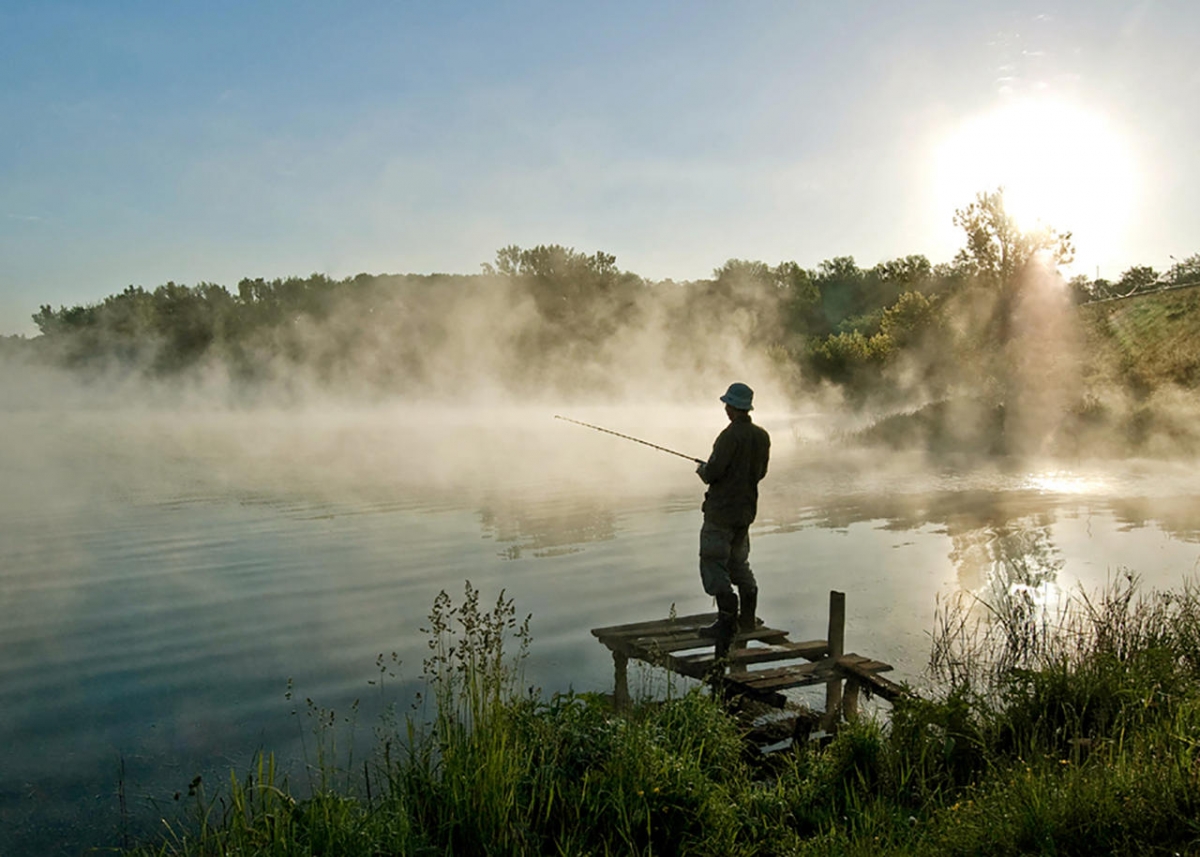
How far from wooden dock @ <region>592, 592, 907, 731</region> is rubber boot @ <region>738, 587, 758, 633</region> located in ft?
0.25

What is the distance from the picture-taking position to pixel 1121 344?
32781mm

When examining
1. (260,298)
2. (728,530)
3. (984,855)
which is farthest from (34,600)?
(260,298)

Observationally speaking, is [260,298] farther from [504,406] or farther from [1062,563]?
[1062,563]

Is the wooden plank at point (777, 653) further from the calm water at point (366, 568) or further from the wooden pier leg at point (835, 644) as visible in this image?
the calm water at point (366, 568)

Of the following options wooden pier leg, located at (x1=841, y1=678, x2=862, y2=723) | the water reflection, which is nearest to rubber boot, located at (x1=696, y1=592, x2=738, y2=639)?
wooden pier leg, located at (x1=841, y1=678, x2=862, y2=723)

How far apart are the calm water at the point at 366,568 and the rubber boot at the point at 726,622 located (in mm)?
1125

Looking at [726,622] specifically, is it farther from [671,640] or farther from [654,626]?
[654,626]

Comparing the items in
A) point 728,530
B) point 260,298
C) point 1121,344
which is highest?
point 260,298

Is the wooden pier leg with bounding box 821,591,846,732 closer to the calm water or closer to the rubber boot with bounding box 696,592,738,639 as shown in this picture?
the rubber boot with bounding box 696,592,738,639

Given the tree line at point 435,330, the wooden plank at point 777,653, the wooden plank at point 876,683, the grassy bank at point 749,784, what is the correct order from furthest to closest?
the tree line at point 435,330
the wooden plank at point 777,653
the wooden plank at point 876,683
the grassy bank at point 749,784

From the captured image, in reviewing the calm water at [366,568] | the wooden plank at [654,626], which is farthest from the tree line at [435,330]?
the wooden plank at [654,626]

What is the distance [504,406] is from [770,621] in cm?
4788

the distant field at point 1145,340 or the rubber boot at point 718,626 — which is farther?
the distant field at point 1145,340

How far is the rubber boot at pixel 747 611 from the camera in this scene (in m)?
7.91
